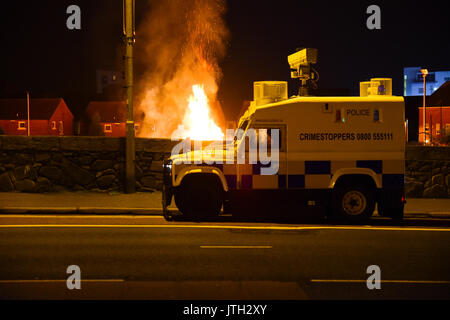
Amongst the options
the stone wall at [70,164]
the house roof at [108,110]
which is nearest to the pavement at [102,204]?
the stone wall at [70,164]


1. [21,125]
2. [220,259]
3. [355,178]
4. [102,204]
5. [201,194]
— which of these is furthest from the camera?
[21,125]

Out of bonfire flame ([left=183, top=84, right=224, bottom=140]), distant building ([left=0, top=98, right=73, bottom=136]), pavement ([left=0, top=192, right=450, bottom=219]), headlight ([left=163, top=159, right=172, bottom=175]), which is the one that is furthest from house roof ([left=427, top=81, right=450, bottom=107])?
headlight ([left=163, top=159, right=172, bottom=175])

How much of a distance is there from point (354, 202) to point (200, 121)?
31.7ft

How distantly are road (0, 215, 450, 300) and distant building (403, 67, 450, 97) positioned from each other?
104 m

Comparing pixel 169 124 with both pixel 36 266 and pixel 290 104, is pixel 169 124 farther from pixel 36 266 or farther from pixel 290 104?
pixel 36 266

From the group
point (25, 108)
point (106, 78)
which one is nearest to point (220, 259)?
point (25, 108)

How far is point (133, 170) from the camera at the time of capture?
1544 cm

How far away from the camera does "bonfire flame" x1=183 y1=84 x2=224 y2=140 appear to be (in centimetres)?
1764

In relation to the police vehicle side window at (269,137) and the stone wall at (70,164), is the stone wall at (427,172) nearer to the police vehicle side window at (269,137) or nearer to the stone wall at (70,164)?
the police vehicle side window at (269,137)

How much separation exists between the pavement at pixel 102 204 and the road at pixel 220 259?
1.08 metres

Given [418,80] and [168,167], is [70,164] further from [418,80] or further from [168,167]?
[418,80]

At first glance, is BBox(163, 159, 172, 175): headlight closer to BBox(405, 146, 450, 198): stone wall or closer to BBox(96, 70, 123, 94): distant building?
BBox(405, 146, 450, 198): stone wall

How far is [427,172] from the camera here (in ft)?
50.9
